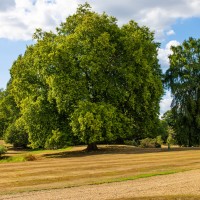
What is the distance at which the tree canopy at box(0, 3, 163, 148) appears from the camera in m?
41.1

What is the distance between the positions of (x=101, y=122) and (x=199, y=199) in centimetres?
2603

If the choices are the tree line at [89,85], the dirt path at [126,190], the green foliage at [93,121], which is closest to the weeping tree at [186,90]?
the tree line at [89,85]

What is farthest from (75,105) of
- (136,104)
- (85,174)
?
(85,174)

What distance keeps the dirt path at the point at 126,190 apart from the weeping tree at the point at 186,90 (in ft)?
126

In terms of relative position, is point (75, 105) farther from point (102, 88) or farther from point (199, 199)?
point (199, 199)

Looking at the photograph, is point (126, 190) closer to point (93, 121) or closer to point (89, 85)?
point (93, 121)

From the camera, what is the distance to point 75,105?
1658 inches

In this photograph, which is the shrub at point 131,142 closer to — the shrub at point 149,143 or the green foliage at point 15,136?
the shrub at point 149,143

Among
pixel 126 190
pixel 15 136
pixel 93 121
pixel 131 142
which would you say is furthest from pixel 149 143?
pixel 126 190

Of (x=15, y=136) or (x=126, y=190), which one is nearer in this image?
(x=126, y=190)

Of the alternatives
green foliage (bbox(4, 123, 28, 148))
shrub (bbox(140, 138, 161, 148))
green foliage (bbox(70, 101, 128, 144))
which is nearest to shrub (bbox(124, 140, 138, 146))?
shrub (bbox(140, 138, 161, 148))

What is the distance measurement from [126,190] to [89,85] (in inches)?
1128

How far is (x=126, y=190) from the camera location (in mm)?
15789

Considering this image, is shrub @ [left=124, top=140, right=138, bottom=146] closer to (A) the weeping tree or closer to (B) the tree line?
(A) the weeping tree
